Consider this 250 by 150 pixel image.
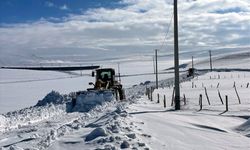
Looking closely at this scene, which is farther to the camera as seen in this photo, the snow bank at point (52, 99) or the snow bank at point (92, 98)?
the snow bank at point (52, 99)

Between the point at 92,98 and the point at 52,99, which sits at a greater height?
the point at 92,98

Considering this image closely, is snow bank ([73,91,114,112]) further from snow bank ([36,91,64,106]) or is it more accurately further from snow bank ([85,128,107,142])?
snow bank ([85,128,107,142])

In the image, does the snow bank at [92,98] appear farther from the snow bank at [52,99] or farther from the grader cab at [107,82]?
the snow bank at [52,99]

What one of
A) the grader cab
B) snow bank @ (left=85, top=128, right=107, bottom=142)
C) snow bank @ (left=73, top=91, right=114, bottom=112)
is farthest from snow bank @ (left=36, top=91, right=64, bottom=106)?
snow bank @ (left=85, top=128, right=107, bottom=142)

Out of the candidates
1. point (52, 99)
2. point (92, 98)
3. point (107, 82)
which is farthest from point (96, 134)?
point (52, 99)

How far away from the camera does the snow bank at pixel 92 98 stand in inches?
1120

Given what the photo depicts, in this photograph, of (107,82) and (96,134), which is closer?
(96,134)

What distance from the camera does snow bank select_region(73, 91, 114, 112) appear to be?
28.5 m

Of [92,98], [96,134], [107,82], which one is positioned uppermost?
[107,82]

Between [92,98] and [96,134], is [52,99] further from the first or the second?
[96,134]

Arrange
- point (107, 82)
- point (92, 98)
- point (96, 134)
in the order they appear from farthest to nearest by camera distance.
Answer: point (107, 82) → point (92, 98) → point (96, 134)

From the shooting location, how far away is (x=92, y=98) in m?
28.8

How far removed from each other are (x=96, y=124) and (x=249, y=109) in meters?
10.6

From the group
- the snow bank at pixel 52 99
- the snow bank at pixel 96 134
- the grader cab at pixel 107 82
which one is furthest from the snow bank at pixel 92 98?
the snow bank at pixel 96 134
